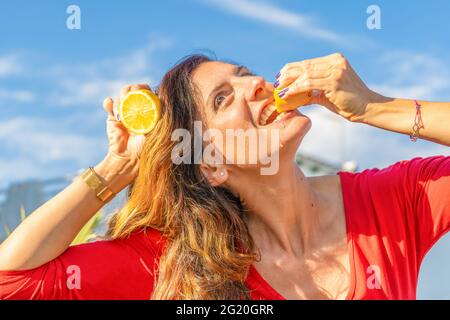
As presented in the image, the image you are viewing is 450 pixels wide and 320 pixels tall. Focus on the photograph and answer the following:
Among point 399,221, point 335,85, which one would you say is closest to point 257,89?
point 335,85

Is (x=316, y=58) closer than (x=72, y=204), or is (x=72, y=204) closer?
(x=316, y=58)

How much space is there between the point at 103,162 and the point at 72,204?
0.31 meters

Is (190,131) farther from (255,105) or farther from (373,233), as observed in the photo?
(373,233)

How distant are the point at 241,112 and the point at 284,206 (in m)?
0.60

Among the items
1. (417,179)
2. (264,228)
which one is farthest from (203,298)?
(417,179)

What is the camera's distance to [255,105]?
3.82 meters

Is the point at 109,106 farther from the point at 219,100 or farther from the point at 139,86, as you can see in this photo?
the point at 219,100

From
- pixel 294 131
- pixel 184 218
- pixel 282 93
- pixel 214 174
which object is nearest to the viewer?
pixel 282 93

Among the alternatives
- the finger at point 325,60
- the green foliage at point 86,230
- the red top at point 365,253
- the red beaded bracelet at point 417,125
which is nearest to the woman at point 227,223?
the red top at point 365,253

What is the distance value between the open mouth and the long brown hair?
428 mm

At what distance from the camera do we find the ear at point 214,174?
159 inches

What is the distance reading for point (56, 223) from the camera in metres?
3.73

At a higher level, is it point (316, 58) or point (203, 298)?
point (316, 58)

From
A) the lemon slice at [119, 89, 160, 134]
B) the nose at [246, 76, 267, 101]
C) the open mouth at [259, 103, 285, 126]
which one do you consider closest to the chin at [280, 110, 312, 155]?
the open mouth at [259, 103, 285, 126]
